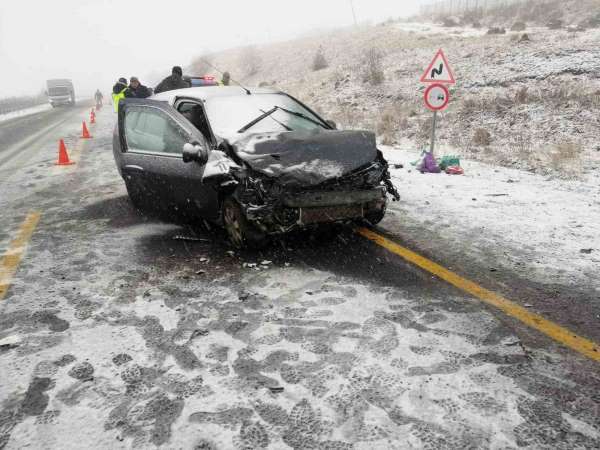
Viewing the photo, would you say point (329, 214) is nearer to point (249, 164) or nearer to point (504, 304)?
point (249, 164)

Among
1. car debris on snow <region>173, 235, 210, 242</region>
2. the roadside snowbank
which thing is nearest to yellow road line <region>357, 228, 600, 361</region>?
→ the roadside snowbank

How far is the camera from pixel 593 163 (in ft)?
27.9

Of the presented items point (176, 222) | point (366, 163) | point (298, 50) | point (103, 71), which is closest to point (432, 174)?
point (366, 163)

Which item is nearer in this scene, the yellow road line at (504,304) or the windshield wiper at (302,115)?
the yellow road line at (504,304)

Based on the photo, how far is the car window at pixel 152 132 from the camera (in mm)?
5136

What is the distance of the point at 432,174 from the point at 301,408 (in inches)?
254

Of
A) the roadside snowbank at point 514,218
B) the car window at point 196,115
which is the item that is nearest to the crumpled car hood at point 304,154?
the car window at point 196,115

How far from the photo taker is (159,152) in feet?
17.4

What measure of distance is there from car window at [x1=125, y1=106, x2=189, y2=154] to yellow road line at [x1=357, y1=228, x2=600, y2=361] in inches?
93.6

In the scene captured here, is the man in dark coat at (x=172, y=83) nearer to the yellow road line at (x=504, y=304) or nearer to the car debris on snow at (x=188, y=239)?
the car debris on snow at (x=188, y=239)

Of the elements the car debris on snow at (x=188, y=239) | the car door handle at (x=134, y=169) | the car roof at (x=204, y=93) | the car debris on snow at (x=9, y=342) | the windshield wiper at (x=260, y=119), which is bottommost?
the car debris on snow at (x=9, y=342)

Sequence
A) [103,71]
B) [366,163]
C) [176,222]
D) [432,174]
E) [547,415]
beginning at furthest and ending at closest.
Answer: [103,71] → [432,174] → [176,222] → [366,163] → [547,415]

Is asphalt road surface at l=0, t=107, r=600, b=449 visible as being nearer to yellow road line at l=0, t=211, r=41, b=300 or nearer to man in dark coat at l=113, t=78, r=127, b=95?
yellow road line at l=0, t=211, r=41, b=300

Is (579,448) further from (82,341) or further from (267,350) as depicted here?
(82,341)
